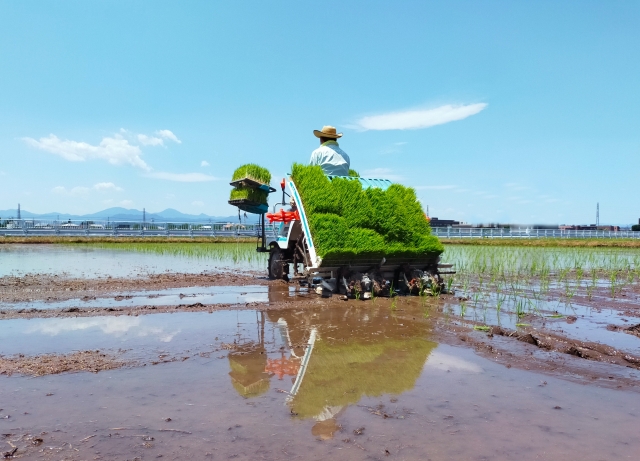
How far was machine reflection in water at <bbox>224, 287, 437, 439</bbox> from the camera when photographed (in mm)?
3354

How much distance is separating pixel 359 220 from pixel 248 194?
131 inches

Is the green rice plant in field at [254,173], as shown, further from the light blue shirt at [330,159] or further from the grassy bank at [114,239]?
the grassy bank at [114,239]

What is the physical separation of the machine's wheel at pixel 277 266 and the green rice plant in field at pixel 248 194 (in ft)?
3.92

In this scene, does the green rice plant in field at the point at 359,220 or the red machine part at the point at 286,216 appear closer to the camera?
the green rice plant in field at the point at 359,220

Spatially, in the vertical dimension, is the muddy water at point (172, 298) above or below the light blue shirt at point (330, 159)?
below

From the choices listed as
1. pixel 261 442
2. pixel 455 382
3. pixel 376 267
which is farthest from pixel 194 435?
pixel 376 267

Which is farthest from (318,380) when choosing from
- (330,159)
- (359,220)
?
(330,159)

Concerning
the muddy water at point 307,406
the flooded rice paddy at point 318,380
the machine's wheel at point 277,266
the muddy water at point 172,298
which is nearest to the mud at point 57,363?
the flooded rice paddy at point 318,380

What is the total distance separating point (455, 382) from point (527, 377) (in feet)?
2.08

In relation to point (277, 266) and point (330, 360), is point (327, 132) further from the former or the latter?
point (330, 360)

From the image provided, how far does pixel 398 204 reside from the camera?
8.35 m

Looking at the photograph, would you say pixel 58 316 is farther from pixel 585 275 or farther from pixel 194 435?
pixel 585 275

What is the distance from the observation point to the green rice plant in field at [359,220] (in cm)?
767

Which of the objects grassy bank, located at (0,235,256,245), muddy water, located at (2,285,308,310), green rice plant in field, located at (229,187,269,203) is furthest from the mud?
grassy bank, located at (0,235,256,245)
